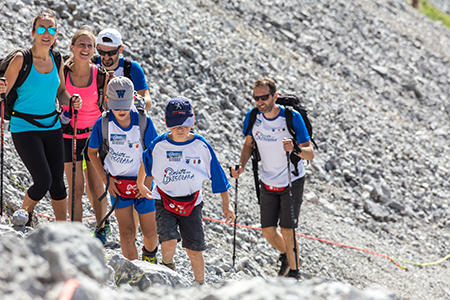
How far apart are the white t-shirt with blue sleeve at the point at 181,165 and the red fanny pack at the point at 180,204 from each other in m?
0.05

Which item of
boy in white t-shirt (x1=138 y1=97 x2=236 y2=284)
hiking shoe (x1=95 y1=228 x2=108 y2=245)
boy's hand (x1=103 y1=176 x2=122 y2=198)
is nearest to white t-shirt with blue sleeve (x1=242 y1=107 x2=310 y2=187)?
boy in white t-shirt (x1=138 y1=97 x2=236 y2=284)

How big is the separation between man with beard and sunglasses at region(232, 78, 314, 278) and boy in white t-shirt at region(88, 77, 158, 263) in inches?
63.0

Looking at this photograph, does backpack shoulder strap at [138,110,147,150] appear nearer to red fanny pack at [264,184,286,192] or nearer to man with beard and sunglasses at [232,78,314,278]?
man with beard and sunglasses at [232,78,314,278]

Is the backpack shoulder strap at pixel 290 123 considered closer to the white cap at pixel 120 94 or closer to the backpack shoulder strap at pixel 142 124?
the backpack shoulder strap at pixel 142 124

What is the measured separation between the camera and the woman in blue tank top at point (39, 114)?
5.79m

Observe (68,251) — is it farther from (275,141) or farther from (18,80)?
(275,141)

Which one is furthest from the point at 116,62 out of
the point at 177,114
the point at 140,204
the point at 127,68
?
the point at 140,204

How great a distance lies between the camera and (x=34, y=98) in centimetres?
589

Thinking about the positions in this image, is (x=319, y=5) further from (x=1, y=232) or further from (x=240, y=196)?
(x=1, y=232)

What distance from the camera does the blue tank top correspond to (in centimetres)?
582

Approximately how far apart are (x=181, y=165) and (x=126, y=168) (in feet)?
2.46

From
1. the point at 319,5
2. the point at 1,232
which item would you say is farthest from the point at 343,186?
the point at 319,5

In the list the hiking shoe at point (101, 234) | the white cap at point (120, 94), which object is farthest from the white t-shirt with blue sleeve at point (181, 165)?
the hiking shoe at point (101, 234)

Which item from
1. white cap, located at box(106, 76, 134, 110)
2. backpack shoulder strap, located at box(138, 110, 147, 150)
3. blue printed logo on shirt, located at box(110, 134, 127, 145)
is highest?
white cap, located at box(106, 76, 134, 110)
